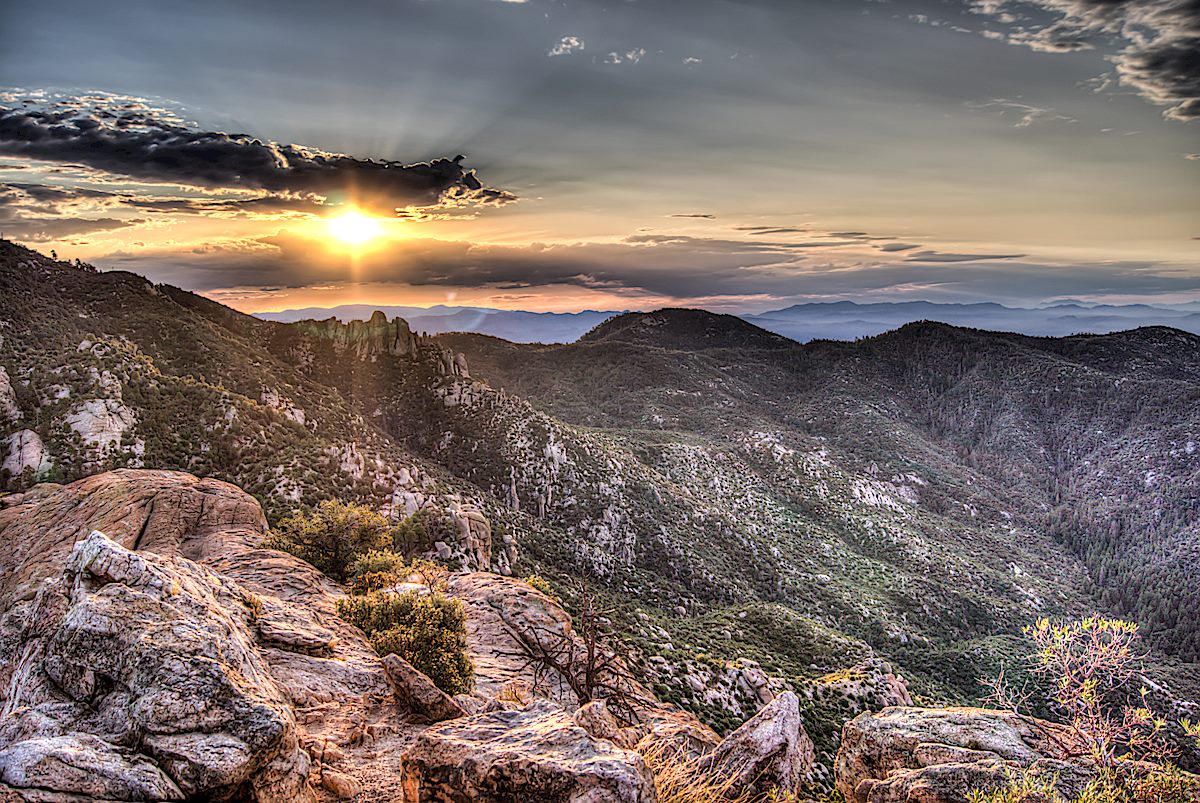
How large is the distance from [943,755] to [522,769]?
7950 mm

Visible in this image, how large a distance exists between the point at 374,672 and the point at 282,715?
591cm

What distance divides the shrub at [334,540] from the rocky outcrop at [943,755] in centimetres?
1718

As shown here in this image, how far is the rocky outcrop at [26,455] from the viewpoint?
25641 mm

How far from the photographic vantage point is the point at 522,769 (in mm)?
7141

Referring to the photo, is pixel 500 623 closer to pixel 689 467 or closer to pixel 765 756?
pixel 765 756

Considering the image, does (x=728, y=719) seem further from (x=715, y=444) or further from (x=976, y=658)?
(x=715, y=444)

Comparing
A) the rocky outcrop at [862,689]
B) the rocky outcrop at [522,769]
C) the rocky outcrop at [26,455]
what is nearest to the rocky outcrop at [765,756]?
the rocky outcrop at [522,769]

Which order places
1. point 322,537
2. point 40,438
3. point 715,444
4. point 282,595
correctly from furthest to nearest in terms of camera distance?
point 715,444, point 40,438, point 322,537, point 282,595

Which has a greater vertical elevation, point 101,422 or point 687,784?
point 101,422

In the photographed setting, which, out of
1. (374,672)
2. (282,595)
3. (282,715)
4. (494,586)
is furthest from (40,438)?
(282,715)

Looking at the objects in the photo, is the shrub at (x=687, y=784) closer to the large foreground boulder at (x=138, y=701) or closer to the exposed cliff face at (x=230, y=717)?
the exposed cliff face at (x=230, y=717)

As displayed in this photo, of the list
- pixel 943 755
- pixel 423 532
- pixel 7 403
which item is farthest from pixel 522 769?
pixel 7 403

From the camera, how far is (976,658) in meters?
58.1

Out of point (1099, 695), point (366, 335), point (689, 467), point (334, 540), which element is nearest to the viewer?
point (1099, 695)
